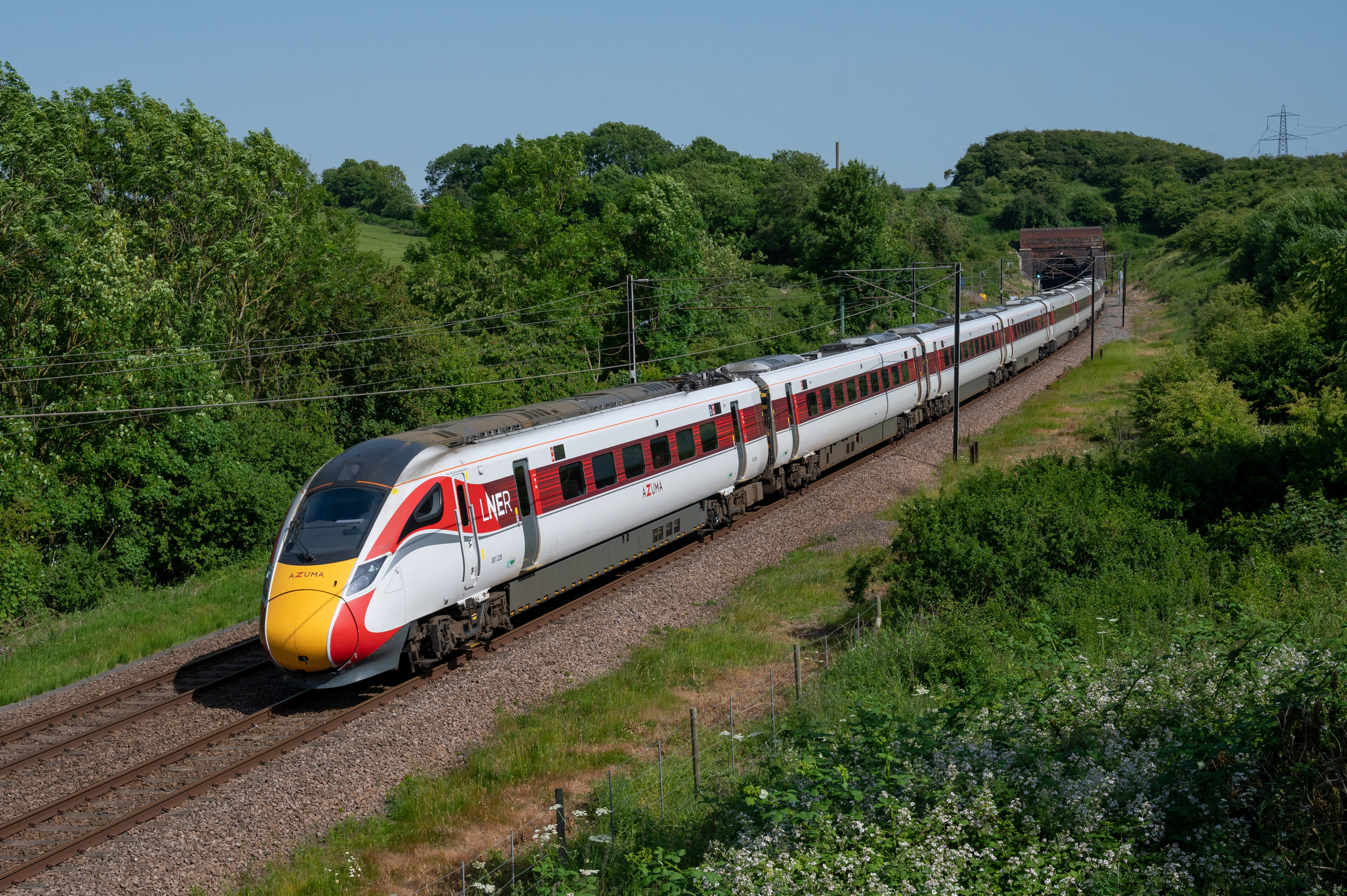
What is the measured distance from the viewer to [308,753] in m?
11.9

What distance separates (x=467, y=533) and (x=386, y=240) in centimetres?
7984

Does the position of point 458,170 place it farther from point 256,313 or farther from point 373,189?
point 256,313

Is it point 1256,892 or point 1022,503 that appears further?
point 1022,503

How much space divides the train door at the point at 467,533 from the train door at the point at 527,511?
1100mm

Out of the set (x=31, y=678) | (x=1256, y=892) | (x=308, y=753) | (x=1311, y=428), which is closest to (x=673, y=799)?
(x=308, y=753)

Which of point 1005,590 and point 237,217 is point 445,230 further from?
point 1005,590

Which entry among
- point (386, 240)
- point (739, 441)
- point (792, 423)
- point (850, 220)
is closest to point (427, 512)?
point (739, 441)

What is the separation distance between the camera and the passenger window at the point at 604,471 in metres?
17.2

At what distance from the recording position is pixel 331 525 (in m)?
13.4

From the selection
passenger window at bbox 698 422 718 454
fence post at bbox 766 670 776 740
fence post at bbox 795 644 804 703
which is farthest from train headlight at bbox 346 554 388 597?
passenger window at bbox 698 422 718 454

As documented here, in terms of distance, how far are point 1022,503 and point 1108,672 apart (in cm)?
622

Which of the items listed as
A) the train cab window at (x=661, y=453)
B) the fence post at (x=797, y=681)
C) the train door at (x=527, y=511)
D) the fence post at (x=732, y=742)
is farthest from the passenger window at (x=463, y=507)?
the fence post at (x=797, y=681)

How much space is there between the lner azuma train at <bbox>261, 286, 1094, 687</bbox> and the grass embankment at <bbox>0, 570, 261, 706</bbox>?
510cm

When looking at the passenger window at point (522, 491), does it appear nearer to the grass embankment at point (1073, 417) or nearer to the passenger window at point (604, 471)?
the passenger window at point (604, 471)
